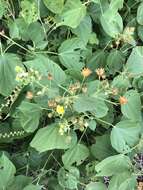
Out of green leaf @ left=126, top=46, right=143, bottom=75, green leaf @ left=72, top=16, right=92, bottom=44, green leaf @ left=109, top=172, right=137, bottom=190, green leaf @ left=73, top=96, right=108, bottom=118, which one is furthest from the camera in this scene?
green leaf @ left=72, top=16, right=92, bottom=44

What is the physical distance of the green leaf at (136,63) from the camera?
1670 mm

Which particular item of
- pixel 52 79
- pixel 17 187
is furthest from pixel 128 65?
pixel 17 187

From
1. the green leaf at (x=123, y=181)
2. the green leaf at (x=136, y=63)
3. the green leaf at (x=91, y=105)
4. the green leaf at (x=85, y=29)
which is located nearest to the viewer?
the green leaf at (x=91, y=105)

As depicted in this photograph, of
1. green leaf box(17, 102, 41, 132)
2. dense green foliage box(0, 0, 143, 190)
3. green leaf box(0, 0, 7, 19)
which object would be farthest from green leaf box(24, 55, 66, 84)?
green leaf box(0, 0, 7, 19)

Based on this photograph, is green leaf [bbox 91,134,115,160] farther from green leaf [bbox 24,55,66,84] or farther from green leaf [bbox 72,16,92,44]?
green leaf [bbox 72,16,92,44]

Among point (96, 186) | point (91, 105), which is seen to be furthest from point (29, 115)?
point (96, 186)

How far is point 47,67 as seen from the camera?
1.63 metres

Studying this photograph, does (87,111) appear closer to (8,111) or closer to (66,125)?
(66,125)

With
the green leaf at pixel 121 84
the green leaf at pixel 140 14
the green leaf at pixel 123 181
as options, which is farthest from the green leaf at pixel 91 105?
the green leaf at pixel 140 14

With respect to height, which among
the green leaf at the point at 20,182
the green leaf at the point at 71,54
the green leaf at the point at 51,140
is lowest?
the green leaf at the point at 20,182

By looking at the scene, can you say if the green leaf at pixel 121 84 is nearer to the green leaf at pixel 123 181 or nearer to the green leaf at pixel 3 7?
the green leaf at pixel 123 181

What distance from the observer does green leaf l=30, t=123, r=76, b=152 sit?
5.06 ft

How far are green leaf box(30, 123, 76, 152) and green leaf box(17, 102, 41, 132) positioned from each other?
0.15 ft

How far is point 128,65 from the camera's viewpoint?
1693 millimetres
